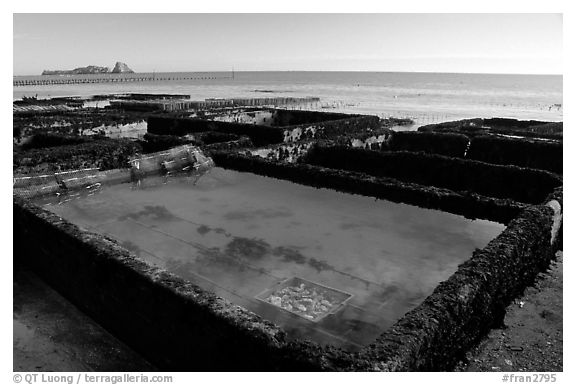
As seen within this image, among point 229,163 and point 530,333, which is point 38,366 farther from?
point 229,163

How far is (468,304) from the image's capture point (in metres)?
5.67

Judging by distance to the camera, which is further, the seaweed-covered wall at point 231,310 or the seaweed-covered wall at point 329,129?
the seaweed-covered wall at point 329,129

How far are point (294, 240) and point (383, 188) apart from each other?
317cm

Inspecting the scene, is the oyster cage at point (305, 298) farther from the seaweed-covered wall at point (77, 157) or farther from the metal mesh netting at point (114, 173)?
the seaweed-covered wall at point (77, 157)

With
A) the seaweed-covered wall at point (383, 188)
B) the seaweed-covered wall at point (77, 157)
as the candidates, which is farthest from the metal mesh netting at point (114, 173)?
the seaweed-covered wall at point (383, 188)

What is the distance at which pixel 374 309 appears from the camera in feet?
22.4

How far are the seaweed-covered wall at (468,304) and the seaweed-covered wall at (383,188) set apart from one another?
45.7 inches

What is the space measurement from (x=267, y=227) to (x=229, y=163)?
5366mm

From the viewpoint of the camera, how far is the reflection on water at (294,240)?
6.99 meters

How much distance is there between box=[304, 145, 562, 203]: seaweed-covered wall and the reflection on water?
3.36 metres

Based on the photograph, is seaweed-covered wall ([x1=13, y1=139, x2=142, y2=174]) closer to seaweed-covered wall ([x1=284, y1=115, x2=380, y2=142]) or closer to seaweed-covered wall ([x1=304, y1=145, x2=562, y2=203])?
seaweed-covered wall ([x1=304, y1=145, x2=562, y2=203])

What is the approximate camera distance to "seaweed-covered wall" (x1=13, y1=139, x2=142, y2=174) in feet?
43.5

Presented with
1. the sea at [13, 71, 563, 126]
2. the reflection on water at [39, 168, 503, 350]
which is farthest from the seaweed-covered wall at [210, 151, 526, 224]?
the sea at [13, 71, 563, 126]

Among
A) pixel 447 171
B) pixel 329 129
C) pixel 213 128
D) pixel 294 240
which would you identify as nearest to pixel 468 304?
pixel 294 240
